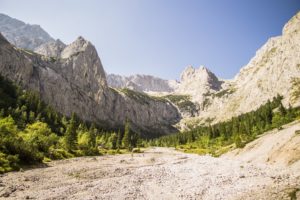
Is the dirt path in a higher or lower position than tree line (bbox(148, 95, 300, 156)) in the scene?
lower

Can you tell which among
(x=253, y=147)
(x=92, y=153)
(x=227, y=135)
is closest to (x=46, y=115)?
(x=92, y=153)

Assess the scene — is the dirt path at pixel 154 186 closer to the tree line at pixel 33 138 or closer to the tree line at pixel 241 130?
the tree line at pixel 33 138

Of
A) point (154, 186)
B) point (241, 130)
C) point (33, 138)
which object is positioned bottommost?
point (154, 186)

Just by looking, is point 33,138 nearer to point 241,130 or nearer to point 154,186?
point 154,186

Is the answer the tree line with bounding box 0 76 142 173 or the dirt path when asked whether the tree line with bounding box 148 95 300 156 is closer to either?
the dirt path

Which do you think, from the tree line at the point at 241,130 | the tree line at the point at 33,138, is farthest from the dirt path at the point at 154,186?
the tree line at the point at 241,130

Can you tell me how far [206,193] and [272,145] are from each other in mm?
30212

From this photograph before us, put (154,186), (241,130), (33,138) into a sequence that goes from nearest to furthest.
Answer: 1. (154,186)
2. (33,138)
3. (241,130)

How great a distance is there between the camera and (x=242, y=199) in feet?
97.3

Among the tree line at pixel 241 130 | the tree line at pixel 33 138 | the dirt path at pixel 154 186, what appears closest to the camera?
the dirt path at pixel 154 186

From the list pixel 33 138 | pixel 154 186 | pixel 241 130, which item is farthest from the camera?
pixel 241 130

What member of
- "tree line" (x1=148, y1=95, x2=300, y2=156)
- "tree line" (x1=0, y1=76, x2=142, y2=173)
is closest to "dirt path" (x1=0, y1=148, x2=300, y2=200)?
"tree line" (x1=0, y1=76, x2=142, y2=173)

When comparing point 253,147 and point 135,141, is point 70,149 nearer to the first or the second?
point 253,147

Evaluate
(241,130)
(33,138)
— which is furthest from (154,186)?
(241,130)
